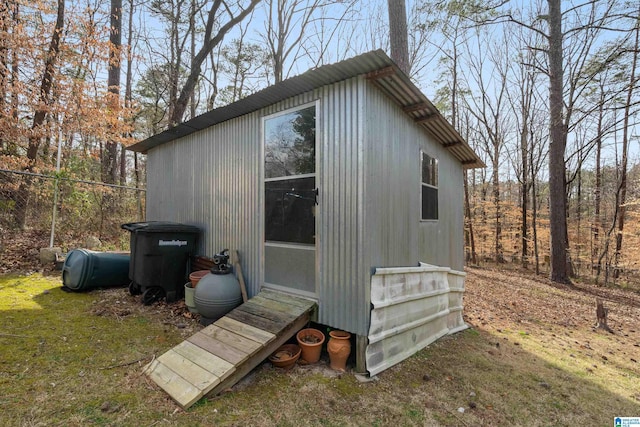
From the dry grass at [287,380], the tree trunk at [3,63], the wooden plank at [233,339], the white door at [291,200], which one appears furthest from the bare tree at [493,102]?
the tree trunk at [3,63]

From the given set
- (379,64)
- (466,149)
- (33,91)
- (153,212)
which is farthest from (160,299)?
(33,91)

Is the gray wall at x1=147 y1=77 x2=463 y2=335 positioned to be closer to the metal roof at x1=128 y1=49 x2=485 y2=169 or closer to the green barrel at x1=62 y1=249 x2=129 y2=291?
the metal roof at x1=128 y1=49 x2=485 y2=169

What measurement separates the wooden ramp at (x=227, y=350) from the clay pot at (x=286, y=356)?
18cm

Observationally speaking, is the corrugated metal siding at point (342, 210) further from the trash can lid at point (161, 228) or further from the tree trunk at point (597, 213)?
the tree trunk at point (597, 213)

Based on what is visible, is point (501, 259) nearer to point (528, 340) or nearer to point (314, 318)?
point (528, 340)

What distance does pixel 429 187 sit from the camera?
4742 mm

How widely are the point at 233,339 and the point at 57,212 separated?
6.45m

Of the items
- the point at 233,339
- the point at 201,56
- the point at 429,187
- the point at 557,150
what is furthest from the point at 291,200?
Result: the point at 557,150

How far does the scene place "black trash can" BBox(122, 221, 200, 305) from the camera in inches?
163

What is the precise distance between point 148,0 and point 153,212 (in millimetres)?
8749

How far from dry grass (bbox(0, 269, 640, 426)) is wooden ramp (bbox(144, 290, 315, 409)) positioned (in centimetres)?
10

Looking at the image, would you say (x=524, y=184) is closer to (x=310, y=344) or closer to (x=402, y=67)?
(x=402, y=67)

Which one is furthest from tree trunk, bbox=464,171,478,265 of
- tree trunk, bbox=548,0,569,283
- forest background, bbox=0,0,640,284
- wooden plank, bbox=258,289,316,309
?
wooden plank, bbox=258,289,316,309

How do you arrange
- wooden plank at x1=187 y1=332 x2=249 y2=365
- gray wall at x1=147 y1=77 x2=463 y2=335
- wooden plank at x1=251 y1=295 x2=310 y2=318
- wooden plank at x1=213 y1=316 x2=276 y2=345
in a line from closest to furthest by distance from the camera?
wooden plank at x1=187 y1=332 x2=249 y2=365 < wooden plank at x1=213 y1=316 x2=276 y2=345 < gray wall at x1=147 y1=77 x2=463 y2=335 < wooden plank at x1=251 y1=295 x2=310 y2=318
